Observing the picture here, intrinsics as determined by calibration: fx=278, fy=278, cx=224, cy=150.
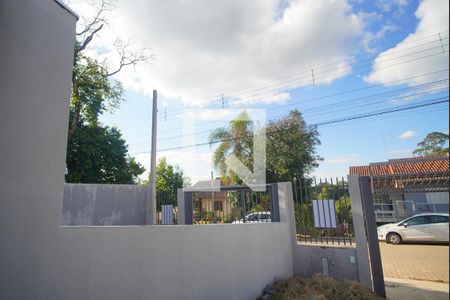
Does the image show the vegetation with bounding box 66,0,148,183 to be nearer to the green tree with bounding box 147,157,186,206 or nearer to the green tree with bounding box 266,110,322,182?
the green tree with bounding box 147,157,186,206

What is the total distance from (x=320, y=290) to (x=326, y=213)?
1.56 m

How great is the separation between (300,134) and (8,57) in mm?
15458

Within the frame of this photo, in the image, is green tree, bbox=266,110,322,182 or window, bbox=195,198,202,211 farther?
green tree, bbox=266,110,322,182

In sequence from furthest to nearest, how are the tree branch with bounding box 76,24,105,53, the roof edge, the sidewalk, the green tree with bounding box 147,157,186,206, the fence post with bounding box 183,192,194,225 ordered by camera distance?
the green tree with bounding box 147,157,186,206 → the tree branch with bounding box 76,24,105,53 → the fence post with bounding box 183,192,194,225 → the sidewalk → the roof edge

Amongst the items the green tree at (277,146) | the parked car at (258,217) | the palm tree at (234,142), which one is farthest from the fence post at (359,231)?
the palm tree at (234,142)

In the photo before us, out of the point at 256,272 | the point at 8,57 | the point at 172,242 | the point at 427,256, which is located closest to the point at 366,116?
the point at 427,256

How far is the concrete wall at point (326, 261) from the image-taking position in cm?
527

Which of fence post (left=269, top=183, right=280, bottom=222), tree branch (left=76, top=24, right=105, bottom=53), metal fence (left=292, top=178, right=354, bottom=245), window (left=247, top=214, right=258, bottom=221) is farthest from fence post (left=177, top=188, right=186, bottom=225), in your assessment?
tree branch (left=76, top=24, right=105, bottom=53)

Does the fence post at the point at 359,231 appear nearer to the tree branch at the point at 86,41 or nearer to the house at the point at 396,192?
the house at the point at 396,192

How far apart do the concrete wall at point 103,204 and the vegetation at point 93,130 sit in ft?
15.4

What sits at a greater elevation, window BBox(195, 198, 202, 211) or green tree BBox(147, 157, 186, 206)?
green tree BBox(147, 157, 186, 206)

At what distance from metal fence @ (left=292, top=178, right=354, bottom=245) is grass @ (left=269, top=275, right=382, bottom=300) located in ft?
2.95

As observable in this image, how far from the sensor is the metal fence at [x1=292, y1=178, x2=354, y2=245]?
5.57 m

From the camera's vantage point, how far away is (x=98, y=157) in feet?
45.1
